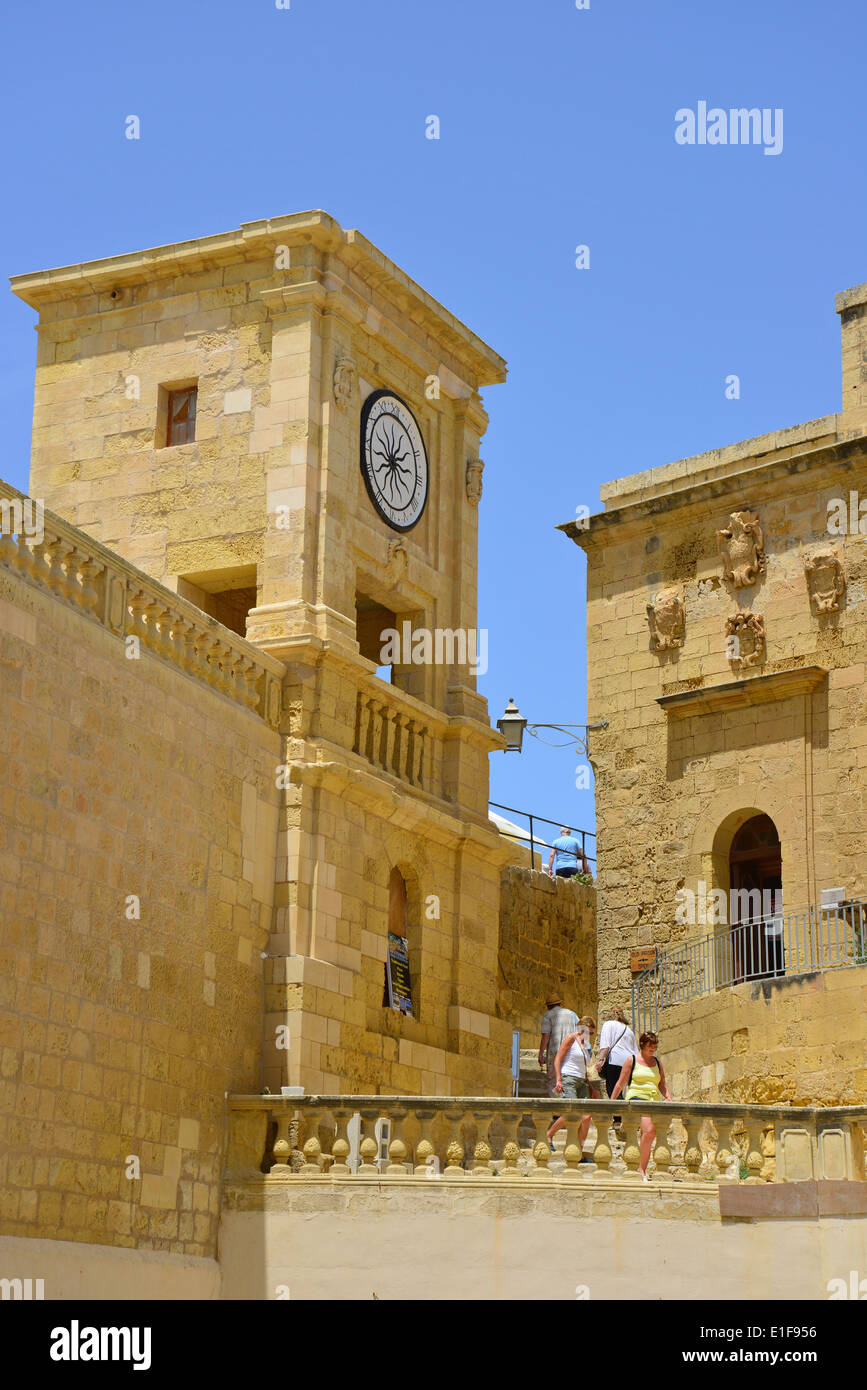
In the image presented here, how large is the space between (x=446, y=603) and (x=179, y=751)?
5501 mm

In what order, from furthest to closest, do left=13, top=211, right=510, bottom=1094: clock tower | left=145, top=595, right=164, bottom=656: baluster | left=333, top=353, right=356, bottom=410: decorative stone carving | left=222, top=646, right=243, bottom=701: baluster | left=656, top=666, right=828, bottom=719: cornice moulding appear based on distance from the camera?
left=656, top=666, right=828, bottom=719: cornice moulding < left=333, top=353, right=356, bottom=410: decorative stone carving < left=13, top=211, right=510, bottom=1094: clock tower < left=222, top=646, right=243, bottom=701: baluster < left=145, top=595, right=164, bottom=656: baluster

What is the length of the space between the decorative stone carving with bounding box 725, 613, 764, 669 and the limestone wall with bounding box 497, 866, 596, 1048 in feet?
18.0

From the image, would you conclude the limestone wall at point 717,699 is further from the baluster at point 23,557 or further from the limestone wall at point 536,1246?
the baluster at point 23,557

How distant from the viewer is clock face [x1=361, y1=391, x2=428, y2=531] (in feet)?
67.4

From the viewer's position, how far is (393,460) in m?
21.0

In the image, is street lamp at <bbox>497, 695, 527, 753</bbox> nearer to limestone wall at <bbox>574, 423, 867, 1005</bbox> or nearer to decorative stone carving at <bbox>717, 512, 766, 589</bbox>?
limestone wall at <bbox>574, 423, 867, 1005</bbox>

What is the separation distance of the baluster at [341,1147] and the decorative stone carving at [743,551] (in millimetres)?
7552

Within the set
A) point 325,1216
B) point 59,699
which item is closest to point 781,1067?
point 325,1216

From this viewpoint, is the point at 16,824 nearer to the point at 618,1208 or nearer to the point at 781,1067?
the point at 618,1208

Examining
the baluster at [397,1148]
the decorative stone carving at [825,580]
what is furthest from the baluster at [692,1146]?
the decorative stone carving at [825,580]

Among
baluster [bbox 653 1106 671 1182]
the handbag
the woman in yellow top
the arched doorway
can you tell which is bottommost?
baluster [bbox 653 1106 671 1182]

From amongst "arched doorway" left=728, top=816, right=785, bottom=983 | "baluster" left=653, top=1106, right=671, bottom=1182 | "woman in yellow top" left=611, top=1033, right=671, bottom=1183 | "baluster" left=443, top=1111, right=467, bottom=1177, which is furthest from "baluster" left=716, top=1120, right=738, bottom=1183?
"arched doorway" left=728, top=816, right=785, bottom=983

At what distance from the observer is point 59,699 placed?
1504 cm

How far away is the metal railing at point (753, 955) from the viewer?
19.1 metres
